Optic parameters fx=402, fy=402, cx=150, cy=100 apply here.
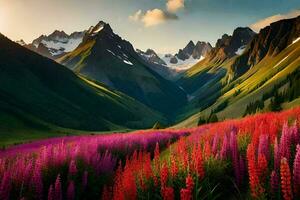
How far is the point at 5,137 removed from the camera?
94062 millimetres

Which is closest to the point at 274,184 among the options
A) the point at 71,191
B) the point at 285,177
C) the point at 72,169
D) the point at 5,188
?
the point at 285,177

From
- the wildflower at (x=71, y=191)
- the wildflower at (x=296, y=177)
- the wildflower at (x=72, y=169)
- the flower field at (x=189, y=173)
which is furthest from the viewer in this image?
the wildflower at (x=72, y=169)

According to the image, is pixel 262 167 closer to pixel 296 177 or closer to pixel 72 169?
pixel 296 177

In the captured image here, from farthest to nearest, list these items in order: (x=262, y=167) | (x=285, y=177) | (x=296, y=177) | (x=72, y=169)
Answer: (x=72, y=169), (x=262, y=167), (x=296, y=177), (x=285, y=177)

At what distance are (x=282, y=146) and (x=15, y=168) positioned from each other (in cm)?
723

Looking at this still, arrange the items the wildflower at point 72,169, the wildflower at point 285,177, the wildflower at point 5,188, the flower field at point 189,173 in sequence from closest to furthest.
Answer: the wildflower at point 285,177 → the flower field at point 189,173 → the wildflower at point 5,188 → the wildflower at point 72,169

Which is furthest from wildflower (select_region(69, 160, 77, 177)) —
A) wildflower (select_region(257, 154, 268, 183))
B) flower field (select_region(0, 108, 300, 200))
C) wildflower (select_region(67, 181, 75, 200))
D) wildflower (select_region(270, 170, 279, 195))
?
wildflower (select_region(270, 170, 279, 195))

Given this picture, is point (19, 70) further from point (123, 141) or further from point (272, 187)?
point (272, 187)

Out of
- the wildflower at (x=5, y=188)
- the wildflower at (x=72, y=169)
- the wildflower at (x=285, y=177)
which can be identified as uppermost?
the wildflower at (x=72, y=169)

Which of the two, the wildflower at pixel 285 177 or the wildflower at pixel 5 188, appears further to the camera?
the wildflower at pixel 5 188

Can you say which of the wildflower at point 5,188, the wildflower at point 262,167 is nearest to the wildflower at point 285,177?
the wildflower at point 262,167

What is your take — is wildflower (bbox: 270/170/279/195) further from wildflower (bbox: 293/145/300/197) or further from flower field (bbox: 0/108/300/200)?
wildflower (bbox: 293/145/300/197)

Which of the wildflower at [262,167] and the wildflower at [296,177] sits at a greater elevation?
the wildflower at [262,167]

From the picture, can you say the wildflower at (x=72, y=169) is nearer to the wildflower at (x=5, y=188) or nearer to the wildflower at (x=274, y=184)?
the wildflower at (x=5, y=188)
